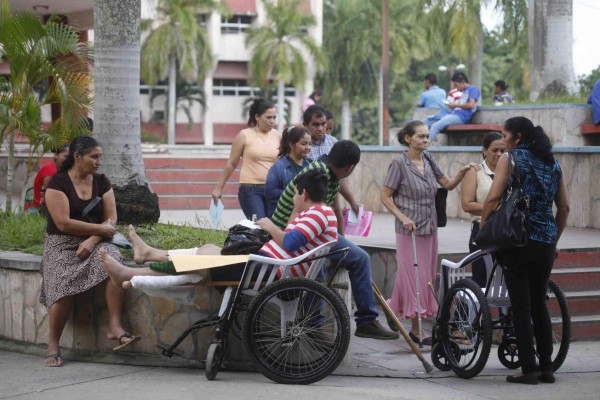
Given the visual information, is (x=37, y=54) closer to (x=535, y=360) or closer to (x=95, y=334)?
(x=95, y=334)

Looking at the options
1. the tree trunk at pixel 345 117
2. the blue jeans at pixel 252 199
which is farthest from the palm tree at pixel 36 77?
the tree trunk at pixel 345 117

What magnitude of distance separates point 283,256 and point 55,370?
1.92 m

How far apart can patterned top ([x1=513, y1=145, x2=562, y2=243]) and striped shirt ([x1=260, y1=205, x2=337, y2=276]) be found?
1.33 metres

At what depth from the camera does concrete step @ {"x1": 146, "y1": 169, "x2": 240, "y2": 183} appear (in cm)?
2186

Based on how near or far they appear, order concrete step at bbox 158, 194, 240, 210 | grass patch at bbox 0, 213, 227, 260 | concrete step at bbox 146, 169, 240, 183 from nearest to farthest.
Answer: grass patch at bbox 0, 213, 227, 260, concrete step at bbox 158, 194, 240, 210, concrete step at bbox 146, 169, 240, 183

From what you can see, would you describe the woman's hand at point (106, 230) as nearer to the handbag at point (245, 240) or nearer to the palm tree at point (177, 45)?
the handbag at point (245, 240)

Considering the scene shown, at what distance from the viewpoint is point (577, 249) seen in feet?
35.1

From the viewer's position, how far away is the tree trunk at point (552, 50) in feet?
61.7

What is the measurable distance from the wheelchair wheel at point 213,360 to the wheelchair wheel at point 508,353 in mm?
2104

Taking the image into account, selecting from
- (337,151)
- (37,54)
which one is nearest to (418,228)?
(337,151)

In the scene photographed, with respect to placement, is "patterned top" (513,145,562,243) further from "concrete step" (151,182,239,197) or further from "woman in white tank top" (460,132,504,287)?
"concrete step" (151,182,239,197)

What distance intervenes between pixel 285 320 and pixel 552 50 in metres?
12.4

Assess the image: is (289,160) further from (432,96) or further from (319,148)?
(432,96)

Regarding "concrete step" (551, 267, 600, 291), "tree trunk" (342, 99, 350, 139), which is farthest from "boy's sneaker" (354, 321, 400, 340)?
"tree trunk" (342, 99, 350, 139)
